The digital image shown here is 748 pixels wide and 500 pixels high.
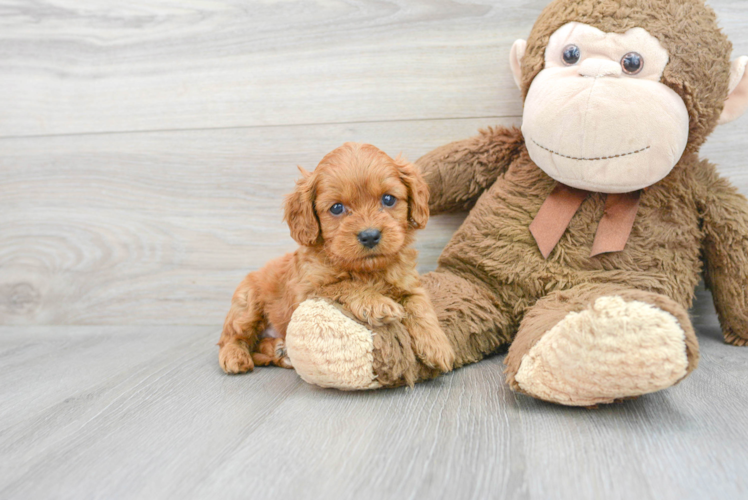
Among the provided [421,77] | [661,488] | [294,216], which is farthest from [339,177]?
[661,488]

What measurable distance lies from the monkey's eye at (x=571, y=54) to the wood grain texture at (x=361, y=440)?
77 centimetres

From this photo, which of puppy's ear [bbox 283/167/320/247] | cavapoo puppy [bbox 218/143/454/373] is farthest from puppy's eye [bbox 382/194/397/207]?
puppy's ear [bbox 283/167/320/247]

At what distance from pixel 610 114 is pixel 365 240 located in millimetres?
613

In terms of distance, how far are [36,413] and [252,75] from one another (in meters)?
1.15

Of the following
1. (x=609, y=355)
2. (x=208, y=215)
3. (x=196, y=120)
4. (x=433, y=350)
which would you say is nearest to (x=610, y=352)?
(x=609, y=355)

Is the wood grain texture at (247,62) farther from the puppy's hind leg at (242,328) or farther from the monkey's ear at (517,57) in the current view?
the puppy's hind leg at (242,328)

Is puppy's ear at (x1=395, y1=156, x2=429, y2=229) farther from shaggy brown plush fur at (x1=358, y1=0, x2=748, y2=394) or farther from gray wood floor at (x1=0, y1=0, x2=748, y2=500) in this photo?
gray wood floor at (x1=0, y1=0, x2=748, y2=500)

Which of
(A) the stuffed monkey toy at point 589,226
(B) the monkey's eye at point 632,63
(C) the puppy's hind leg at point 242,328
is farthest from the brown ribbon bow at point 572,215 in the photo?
(C) the puppy's hind leg at point 242,328

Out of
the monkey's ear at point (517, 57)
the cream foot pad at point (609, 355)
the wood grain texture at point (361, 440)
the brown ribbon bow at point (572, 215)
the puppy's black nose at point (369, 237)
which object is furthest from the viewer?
the monkey's ear at point (517, 57)

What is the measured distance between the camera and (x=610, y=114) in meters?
1.16

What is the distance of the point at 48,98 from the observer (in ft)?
6.04

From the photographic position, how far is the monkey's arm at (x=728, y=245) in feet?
4.43

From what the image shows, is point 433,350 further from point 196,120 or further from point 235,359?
point 196,120

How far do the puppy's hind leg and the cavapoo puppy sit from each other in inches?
5.6
